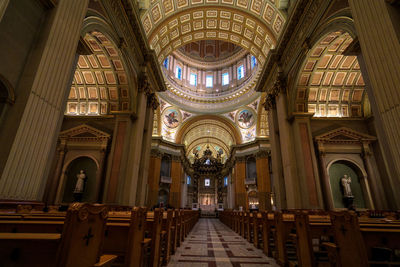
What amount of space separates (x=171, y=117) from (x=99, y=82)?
1378 cm

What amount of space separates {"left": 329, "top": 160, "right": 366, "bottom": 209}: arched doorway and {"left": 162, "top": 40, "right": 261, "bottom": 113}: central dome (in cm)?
1257

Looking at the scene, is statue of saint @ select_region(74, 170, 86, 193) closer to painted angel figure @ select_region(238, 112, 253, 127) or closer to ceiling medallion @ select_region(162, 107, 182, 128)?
ceiling medallion @ select_region(162, 107, 182, 128)

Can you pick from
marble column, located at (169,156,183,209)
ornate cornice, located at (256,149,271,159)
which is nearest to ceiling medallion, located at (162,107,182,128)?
marble column, located at (169,156,183,209)

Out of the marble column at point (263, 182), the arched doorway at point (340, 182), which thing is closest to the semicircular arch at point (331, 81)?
the arched doorway at point (340, 182)

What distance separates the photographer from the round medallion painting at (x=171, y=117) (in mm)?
23969

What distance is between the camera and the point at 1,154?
11.6 ft

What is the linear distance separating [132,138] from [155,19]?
290 inches

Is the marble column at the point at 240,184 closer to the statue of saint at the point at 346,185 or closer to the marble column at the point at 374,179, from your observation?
the statue of saint at the point at 346,185

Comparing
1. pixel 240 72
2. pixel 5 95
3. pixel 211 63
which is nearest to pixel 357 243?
pixel 5 95

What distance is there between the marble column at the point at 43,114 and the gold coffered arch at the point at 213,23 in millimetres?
7004

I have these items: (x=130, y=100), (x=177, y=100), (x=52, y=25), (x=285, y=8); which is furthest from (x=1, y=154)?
(x=177, y=100)

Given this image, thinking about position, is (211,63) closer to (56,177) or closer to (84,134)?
(84,134)

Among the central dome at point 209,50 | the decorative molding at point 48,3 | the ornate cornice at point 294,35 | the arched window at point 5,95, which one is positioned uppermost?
the central dome at point 209,50

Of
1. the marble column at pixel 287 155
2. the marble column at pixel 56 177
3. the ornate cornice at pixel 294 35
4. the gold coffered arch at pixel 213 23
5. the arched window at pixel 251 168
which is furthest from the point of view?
the arched window at pixel 251 168
